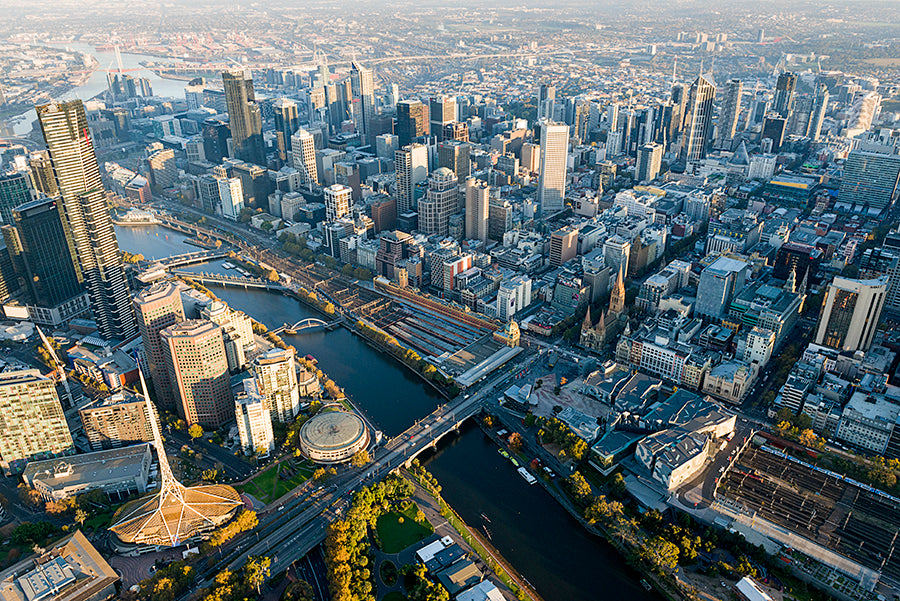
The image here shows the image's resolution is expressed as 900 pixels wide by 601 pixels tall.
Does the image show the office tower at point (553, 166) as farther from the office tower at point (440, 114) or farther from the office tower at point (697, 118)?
the office tower at point (697, 118)

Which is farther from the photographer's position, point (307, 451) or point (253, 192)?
point (253, 192)

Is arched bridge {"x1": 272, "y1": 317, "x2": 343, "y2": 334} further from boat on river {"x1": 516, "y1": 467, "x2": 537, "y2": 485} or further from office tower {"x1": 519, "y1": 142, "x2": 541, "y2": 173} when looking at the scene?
office tower {"x1": 519, "y1": 142, "x2": 541, "y2": 173}

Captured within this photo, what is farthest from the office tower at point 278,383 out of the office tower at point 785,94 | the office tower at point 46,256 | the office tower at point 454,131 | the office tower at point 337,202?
the office tower at point 785,94

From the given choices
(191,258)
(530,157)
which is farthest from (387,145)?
(191,258)

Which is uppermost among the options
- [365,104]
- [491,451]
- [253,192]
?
[365,104]

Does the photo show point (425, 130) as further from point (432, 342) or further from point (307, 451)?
point (307, 451)

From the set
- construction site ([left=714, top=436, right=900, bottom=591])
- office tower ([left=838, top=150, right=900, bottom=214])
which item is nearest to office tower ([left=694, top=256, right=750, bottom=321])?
construction site ([left=714, top=436, right=900, bottom=591])

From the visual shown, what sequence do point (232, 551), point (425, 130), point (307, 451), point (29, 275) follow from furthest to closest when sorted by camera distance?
point (425, 130)
point (29, 275)
point (307, 451)
point (232, 551)

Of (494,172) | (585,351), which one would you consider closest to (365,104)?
(494,172)
